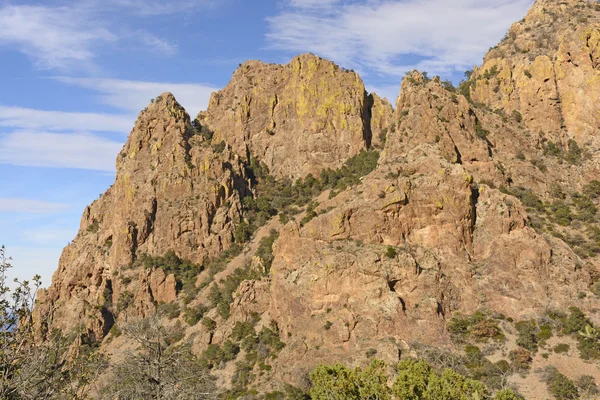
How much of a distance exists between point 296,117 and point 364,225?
49.2 meters

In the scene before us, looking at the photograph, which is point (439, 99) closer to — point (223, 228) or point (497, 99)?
point (497, 99)

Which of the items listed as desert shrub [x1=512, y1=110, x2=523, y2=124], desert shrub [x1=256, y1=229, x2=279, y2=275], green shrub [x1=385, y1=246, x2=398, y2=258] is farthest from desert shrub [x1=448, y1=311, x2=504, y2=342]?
desert shrub [x1=512, y1=110, x2=523, y2=124]

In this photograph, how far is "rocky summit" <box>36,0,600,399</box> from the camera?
64125mm

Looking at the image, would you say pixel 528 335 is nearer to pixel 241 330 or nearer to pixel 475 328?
pixel 475 328

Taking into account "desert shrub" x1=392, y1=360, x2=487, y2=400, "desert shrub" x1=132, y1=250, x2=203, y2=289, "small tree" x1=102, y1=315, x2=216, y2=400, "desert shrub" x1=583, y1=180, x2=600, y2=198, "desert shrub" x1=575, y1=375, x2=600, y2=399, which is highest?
"desert shrub" x1=583, y1=180, x2=600, y2=198

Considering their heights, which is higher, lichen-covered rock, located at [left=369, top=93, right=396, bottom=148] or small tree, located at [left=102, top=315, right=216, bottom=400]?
lichen-covered rock, located at [left=369, top=93, right=396, bottom=148]

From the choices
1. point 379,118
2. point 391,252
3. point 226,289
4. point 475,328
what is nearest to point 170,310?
point 226,289

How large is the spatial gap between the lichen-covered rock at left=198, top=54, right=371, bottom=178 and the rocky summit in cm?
43

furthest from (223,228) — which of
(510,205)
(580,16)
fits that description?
(580,16)

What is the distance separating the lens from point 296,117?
116m

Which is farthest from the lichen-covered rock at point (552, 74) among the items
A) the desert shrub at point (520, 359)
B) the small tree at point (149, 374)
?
the small tree at point (149, 374)

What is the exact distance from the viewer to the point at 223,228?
9875 cm

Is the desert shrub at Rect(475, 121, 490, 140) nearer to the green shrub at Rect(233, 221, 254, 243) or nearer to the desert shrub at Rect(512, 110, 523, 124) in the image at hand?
the desert shrub at Rect(512, 110, 523, 124)

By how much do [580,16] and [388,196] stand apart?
57609 millimetres
